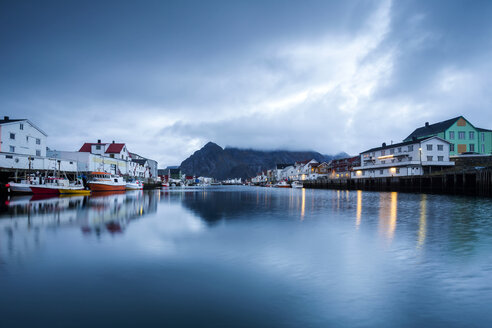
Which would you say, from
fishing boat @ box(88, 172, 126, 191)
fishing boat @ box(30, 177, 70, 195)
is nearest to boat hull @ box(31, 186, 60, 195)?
fishing boat @ box(30, 177, 70, 195)

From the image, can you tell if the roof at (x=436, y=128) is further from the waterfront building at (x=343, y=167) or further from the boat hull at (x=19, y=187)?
the boat hull at (x=19, y=187)

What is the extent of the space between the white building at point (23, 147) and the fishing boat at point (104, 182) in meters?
5.74

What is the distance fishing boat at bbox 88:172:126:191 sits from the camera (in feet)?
186

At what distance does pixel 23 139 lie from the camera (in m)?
48.9

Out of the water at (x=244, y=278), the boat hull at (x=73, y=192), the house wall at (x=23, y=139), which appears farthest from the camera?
the house wall at (x=23, y=139)

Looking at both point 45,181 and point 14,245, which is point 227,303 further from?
point 45,181

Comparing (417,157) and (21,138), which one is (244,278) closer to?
(21,138)

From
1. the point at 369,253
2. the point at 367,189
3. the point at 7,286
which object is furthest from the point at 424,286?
the point at 367,189

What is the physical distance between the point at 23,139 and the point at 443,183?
2701 inches

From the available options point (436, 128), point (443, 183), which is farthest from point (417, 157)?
point (443, 183)

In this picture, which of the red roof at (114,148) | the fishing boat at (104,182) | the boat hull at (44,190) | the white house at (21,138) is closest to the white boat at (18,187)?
the boat hull at (44,190)

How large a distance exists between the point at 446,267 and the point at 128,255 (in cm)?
981

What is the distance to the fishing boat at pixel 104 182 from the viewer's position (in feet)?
186

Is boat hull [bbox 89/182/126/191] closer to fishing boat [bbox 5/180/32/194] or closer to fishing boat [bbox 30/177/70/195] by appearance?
fishing boat [bbox 30/177/70/195]
